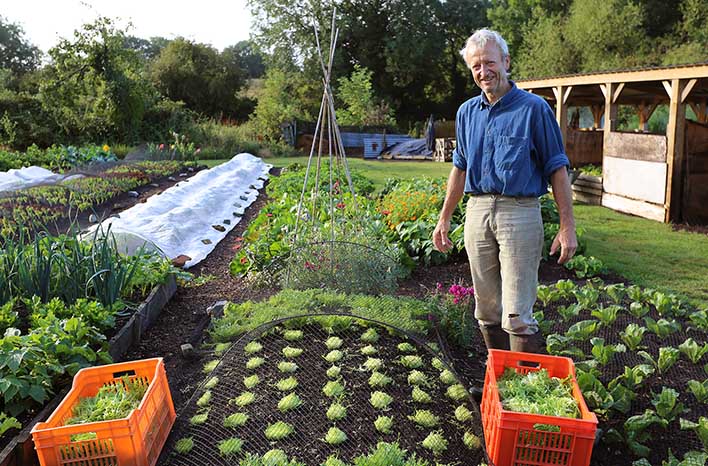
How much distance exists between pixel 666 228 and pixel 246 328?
6.07 meters

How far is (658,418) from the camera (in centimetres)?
268

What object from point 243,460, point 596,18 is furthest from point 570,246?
point 596,18

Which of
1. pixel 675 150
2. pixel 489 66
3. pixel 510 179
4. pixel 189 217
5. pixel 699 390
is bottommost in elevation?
pixel 699 390

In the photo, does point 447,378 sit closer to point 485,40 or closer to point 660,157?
point 485,40

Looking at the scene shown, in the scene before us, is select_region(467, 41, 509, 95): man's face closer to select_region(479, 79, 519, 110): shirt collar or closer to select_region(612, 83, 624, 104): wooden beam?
select_region(479, 79, 519, 110): shirt collar

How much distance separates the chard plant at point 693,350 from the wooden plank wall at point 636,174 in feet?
16.7

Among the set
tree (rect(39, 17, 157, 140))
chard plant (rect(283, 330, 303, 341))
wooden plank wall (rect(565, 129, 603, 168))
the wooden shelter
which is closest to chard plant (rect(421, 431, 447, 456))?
chard plant (rect(283, 330, 303, 341))

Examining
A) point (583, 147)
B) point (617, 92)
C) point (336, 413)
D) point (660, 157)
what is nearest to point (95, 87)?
point (583, 147)

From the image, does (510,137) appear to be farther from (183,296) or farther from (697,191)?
(697,191)

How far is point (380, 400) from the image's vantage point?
286 cm

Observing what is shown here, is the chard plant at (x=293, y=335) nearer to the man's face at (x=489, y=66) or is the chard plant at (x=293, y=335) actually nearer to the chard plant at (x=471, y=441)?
the chard plant at (x=471, y=441)

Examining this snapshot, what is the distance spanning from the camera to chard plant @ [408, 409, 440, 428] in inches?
108

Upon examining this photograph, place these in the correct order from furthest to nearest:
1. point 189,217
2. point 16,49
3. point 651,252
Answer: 1. point 16,49
2. point 189,217
3. point 651,252

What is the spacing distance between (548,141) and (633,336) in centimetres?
154
